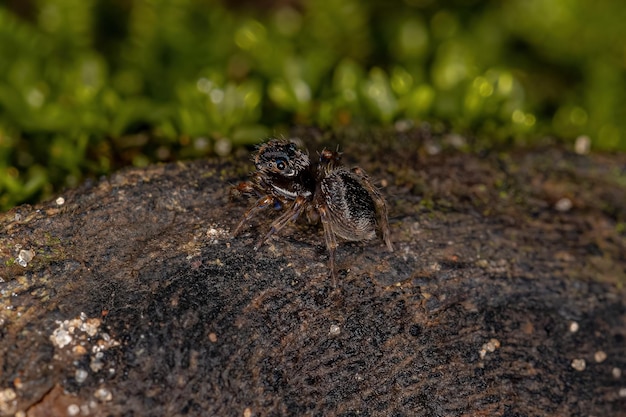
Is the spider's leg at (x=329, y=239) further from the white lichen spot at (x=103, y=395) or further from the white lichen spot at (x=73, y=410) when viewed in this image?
the white lichen spot at (x=73, y=410)

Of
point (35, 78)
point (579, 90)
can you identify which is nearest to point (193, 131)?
point (35, 78)

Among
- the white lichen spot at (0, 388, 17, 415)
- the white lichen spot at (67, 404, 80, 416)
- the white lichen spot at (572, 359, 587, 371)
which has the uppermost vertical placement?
the white lichen spot at (0, 388, 17, 415)

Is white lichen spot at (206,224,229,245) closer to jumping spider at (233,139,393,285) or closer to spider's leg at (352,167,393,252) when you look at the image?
jumping spider at (233,139,393,285)

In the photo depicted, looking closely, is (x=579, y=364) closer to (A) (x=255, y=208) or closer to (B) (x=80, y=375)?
(A) (x=255, y=208)

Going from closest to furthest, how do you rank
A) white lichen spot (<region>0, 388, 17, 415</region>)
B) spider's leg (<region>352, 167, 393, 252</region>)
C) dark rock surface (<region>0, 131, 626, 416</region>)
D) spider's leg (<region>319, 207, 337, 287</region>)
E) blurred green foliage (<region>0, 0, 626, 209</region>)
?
1. white lichen spot (<region>0, 388, 17, 415</region>)
2. dark rock surface (<region>0, 131, 626, 416</region>)
3. spider's leg (<region>319, 207, 337, 287</region>)
4. spider's leg (<region>352, 167, 393, 252</region>)
5. blurred green foliage (<region>0, 0, 626, 209</region>)

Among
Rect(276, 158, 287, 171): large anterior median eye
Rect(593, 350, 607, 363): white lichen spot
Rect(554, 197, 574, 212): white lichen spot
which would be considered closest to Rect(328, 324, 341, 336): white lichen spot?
Rect(276, 158, 287, 171): large anterior median eye
